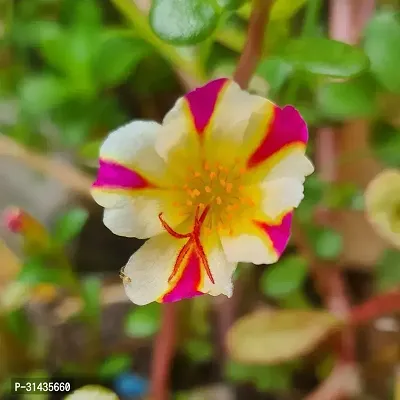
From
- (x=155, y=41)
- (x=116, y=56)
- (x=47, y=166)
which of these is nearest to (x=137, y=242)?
(x=47, y=166)

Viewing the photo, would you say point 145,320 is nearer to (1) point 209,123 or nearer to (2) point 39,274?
(2) point 39,274

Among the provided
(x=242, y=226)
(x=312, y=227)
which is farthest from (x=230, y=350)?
(x=242, y=226)

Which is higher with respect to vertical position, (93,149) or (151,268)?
(93,149)

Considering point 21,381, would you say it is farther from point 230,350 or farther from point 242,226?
point 242,226

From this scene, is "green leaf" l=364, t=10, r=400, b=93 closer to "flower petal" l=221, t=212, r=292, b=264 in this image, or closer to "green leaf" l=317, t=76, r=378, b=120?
"green leaf" l=317, t=76, r=378, b=120

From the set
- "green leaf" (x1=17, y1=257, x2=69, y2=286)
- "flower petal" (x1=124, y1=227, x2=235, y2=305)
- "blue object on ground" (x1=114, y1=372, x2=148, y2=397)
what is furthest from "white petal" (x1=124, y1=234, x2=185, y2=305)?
"blue object on ground" (x1=114, y1=372, x2=148, y2=397)

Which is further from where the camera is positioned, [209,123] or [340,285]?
[340,285]
